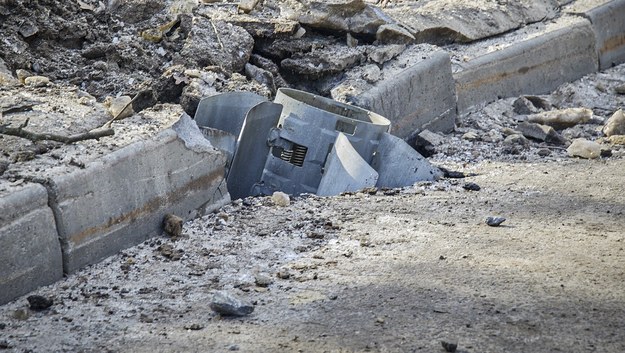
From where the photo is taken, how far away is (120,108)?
508 cm

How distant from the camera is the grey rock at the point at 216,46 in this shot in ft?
21.1

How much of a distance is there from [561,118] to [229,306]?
456cm

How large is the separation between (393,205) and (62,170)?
74.9 inches

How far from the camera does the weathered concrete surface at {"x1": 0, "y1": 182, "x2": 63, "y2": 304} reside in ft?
12.7

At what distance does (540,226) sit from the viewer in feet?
16.1

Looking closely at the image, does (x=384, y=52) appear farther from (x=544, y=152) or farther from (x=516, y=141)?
(x=544, y=152)

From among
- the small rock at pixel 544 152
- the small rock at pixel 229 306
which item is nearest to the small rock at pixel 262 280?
the small rock at pixel 229 306

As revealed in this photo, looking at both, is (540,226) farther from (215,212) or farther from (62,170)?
(62,170)

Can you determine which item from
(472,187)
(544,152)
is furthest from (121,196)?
(544,152)

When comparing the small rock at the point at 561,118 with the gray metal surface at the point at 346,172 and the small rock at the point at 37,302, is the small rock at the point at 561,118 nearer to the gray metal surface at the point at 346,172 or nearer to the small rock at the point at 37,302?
the gray metal surface at the point at 346,172

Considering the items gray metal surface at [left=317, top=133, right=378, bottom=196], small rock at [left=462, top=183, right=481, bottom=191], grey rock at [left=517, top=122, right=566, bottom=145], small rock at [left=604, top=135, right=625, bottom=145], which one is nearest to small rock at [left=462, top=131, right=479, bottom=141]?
grey rock at [left=517, top=122, right=566, bottom=145]

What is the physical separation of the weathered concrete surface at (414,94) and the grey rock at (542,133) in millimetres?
616

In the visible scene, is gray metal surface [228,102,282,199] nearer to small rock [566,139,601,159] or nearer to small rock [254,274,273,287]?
small rock [254,274,273,287]

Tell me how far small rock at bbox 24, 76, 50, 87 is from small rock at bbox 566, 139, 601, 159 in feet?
11.7
